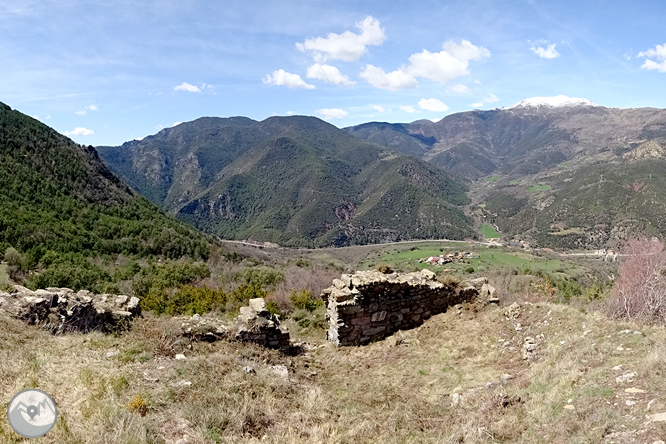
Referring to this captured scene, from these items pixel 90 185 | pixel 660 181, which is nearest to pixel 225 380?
pixel 90 185

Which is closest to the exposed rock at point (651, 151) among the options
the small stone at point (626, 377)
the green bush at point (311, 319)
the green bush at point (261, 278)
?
the green bush at point (261, 278)

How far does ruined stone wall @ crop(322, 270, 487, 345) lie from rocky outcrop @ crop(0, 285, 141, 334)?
6562mm

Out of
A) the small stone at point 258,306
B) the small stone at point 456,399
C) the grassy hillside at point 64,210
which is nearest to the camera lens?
the small stone at point 456,399

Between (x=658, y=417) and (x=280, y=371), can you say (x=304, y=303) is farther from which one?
(x=658, y=417)

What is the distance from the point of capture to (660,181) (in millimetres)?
127750

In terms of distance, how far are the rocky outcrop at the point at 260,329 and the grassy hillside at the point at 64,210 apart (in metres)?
26.8

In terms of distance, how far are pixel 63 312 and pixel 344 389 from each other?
794 cm

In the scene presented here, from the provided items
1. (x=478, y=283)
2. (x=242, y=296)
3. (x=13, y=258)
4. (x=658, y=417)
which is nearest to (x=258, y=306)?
(x=658, y=417)

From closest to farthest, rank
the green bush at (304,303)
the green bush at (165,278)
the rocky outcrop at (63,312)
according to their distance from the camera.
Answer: the rocky outcrop at (63,312)
the green bush at (304,303)
the green bush at (165,278)

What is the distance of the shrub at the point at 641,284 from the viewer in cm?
1089

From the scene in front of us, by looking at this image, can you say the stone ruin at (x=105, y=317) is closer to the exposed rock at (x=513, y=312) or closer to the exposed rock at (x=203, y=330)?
the exposed rock at (x=203, y=330)

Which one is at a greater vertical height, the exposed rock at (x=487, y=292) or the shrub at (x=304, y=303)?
the exposed rock at (x=487, y=292)

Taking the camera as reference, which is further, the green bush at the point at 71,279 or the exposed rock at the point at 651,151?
the exposed rock at the point at 651,151

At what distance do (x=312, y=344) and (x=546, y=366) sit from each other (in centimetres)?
754
